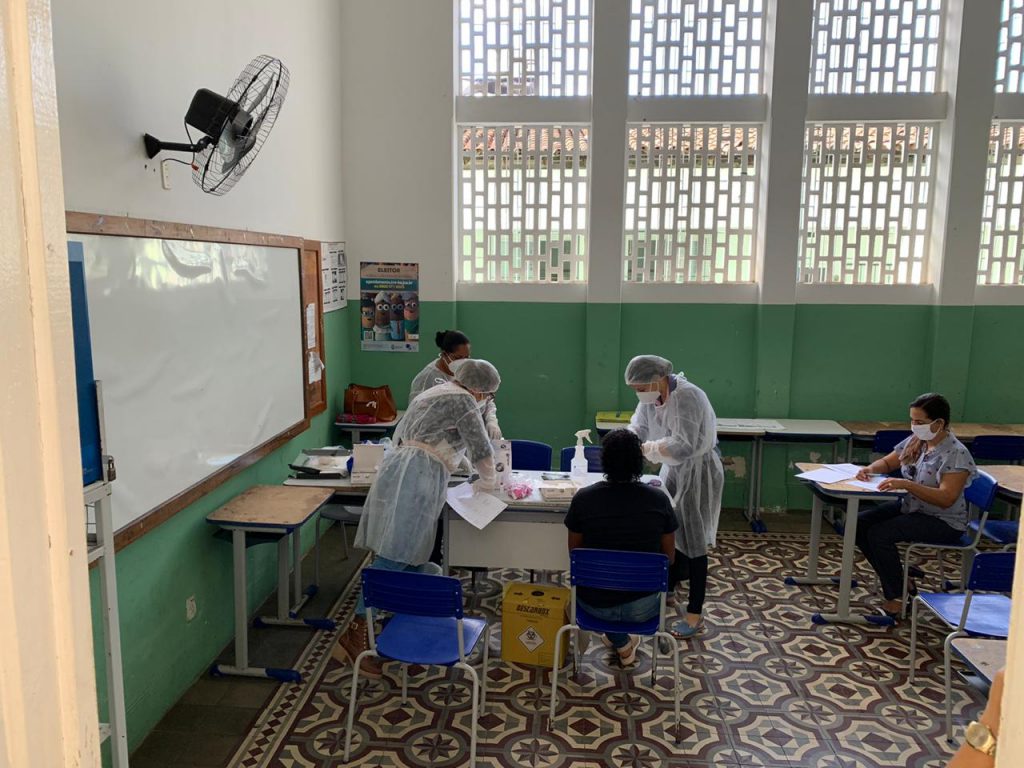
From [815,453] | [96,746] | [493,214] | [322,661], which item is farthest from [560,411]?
[96,746]

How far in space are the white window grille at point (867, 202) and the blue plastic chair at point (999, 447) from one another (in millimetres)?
1525

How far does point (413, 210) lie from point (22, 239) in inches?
225

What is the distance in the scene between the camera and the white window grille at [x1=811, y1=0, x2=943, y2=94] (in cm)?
603

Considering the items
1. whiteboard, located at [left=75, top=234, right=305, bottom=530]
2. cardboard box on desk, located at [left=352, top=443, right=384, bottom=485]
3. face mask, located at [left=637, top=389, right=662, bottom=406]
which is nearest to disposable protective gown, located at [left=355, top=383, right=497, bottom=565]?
cardboard box on desk, located at [left=352, top=443, right=384, bottom=485]

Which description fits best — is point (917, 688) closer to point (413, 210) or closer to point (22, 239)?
point (22, 239)

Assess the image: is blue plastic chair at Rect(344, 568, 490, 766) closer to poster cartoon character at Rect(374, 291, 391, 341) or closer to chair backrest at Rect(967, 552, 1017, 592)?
chair backrest at Rect(967, 552, 1017, 592)

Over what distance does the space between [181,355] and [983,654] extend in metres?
3.50

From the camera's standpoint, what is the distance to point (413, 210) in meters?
6.30

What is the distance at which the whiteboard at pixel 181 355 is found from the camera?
2.99 meters

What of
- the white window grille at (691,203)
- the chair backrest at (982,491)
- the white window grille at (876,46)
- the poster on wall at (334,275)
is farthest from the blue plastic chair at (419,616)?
the white window grille at (876,46)

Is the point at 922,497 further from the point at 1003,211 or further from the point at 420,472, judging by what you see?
the point at 1003,211

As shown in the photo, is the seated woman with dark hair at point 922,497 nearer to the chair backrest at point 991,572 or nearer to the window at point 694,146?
the chair backrest at point 991,572

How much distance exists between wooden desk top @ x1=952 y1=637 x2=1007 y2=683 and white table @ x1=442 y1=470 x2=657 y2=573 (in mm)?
1840

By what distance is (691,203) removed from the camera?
6336 millimetres
